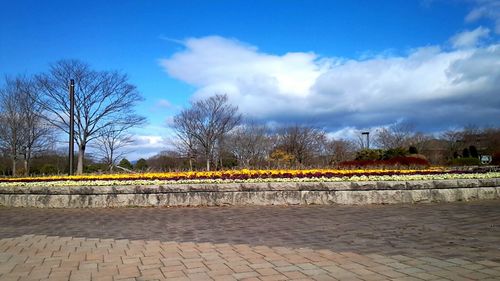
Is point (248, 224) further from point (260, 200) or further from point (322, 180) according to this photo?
point (322, 180)

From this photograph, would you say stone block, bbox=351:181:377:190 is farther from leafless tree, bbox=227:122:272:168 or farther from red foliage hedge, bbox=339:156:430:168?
leafless tree, bbox=227:122:272:168

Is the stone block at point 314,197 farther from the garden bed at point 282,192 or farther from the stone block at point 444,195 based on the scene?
the stone block at point 444,195

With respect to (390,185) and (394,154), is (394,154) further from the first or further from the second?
(390,185)

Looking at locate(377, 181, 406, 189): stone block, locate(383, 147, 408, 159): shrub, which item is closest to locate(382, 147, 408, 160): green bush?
locate(383, 147, 408, 159): shrub

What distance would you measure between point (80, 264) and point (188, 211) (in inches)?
173

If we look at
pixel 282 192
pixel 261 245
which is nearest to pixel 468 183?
pixel 282 192

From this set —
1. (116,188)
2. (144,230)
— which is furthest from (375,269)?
(116,188)

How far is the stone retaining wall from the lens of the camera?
31.7 ft

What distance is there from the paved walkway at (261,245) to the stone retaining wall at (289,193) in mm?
853

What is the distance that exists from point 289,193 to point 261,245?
4292 mm

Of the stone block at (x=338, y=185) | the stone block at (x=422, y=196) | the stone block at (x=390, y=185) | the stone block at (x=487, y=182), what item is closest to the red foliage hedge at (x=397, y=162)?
the stone block at (x=487, y=182)

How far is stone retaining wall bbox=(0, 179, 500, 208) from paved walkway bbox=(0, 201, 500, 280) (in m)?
0.85

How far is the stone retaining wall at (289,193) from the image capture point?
9.67 m

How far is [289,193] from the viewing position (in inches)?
383
